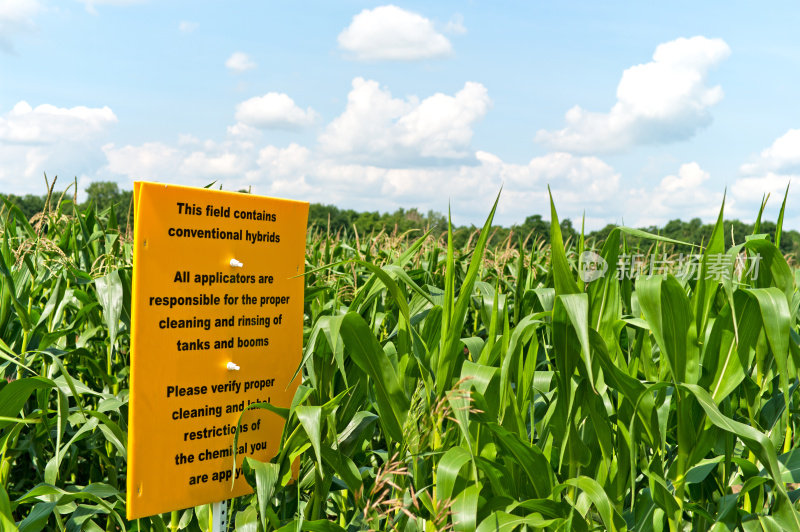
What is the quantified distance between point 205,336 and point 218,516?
605mm

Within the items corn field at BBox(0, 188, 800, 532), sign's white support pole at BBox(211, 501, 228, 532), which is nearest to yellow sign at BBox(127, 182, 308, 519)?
sign's white support pole at BBox(211, 501, 228, 532)

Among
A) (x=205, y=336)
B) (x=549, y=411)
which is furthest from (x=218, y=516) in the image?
(x=549, y=411)

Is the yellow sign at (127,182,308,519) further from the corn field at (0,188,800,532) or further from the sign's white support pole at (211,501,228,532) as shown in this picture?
the corn field at (0,188,800,532)

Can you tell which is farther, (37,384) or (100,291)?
(100,291)

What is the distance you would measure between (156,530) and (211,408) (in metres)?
0.50

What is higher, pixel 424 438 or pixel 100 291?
pixel 100 291

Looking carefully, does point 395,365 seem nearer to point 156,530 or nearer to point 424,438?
point 424,438

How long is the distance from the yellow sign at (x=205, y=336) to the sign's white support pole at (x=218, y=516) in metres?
0.05

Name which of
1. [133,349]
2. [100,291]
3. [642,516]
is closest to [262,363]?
[133,349]

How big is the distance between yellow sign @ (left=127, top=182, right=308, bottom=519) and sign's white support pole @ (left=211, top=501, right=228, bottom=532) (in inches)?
1.9

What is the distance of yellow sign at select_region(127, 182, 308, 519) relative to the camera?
172cm

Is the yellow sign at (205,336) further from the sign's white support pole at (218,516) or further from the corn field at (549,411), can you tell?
the corn field at (549,411)

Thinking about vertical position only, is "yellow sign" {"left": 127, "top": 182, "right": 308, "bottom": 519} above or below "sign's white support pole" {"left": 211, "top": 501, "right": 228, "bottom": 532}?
above

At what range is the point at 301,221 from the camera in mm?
2092
